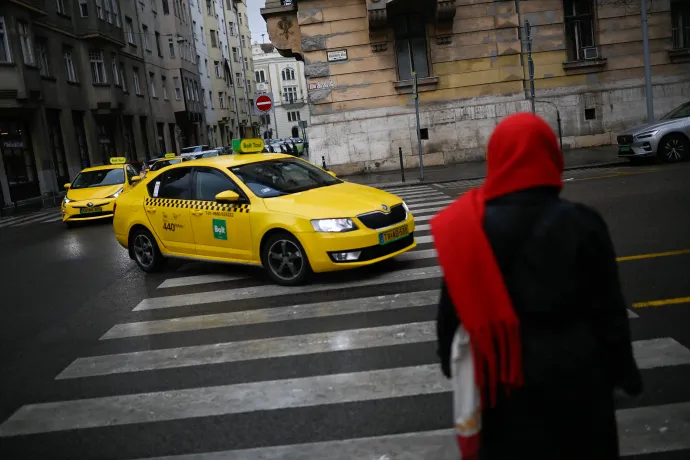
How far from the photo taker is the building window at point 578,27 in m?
23.8

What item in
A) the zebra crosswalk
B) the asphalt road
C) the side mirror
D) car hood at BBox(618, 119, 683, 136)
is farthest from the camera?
the zebra crosswalk

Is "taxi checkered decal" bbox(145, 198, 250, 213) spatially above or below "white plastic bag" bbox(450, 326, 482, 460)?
above

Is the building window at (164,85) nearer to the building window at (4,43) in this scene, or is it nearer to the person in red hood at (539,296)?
the building window at (4,43)

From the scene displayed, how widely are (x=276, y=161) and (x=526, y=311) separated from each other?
23.7 ft

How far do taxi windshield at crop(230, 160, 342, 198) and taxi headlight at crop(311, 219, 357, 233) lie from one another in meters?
0.92

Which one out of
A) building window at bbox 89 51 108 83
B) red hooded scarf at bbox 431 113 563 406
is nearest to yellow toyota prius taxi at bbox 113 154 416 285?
red hooded scarf at bbox 431 113 563 406

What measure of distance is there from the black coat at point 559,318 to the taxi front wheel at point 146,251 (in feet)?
26.1

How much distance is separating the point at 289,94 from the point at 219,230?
349 feet

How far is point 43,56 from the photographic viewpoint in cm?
3088

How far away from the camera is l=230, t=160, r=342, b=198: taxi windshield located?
8.41 meters

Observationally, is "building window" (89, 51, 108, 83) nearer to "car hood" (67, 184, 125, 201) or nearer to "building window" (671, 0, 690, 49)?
"car hood" (67, 184, 125, 201)

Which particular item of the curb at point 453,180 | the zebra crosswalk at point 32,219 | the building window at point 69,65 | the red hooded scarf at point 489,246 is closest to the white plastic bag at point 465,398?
the red hooded scarf at point 489,246

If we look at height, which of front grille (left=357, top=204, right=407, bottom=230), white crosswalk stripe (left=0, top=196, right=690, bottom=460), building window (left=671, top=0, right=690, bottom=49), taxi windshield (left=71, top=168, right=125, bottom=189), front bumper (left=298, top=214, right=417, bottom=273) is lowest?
white crosswalk stripe (left=0, top=196, right=690, bottom=460)

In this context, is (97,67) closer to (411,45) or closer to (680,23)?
(411,45)
